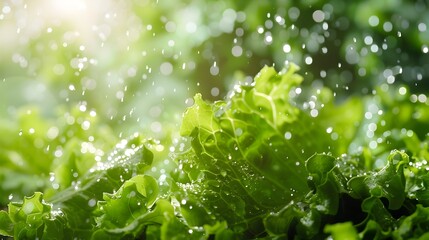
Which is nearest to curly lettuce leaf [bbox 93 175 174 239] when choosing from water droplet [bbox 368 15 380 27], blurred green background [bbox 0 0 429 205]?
blurred green background [bbox 0 0 429 205]

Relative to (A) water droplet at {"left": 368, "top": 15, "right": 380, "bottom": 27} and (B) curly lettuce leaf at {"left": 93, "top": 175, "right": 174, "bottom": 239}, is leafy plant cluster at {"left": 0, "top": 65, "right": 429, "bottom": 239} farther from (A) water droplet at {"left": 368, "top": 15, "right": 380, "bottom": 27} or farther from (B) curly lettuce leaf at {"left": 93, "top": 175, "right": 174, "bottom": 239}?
(A) water droplet at {"left": 368, "top": 15, "right": 380, "bottom": 27}

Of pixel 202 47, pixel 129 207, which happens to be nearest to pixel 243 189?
pixel 129 207

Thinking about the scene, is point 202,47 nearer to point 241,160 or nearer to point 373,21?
point 373,21

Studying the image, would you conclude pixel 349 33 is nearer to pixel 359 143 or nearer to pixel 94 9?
pixel 94 9

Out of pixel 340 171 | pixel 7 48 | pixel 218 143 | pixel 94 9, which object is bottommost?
pixel 340 171

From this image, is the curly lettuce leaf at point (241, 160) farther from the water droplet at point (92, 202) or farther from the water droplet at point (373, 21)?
the water droplet at point (373, 21)

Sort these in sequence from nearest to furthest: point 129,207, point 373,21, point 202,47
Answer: point 129,207, point 373,21, point 202,47

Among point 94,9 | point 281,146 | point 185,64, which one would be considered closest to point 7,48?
point 94,9
